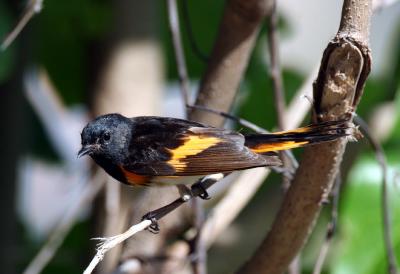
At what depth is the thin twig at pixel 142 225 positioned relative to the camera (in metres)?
1.63

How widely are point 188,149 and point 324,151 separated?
0.48 meters

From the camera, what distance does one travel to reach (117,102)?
323cm

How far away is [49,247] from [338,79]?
1.23 metres

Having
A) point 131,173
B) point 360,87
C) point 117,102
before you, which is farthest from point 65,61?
point 360,87

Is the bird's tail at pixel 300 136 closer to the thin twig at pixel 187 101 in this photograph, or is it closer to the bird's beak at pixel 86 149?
the thin twig at pixel 187 101

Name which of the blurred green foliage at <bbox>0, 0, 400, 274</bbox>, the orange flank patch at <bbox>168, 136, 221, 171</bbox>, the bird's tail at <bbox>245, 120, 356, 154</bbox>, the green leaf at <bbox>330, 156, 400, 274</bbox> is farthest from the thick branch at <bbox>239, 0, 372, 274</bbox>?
the blurred green foliage at <bbox>0, 0, 400, 274</bbox>

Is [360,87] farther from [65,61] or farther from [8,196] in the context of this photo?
[65,61]

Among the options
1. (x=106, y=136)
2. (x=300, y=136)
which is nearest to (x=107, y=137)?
(x=106, y=136)

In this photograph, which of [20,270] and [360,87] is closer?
[360,87]

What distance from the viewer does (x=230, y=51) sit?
2.36 meters

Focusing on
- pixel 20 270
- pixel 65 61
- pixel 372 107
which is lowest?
pixel 20 270

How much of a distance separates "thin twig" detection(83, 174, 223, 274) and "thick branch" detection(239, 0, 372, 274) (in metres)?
0.20

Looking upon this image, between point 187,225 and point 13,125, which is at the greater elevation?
point 13,125

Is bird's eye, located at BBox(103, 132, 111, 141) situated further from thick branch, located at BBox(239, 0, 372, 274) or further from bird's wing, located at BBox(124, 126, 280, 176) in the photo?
thick branch, located at BBox(239, 0, 372, 274)
